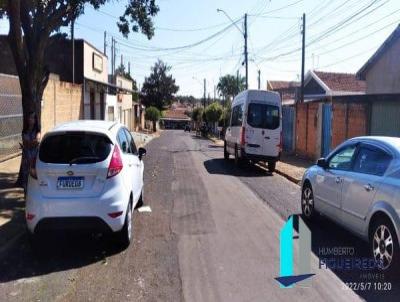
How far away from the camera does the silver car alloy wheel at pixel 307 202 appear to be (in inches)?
350

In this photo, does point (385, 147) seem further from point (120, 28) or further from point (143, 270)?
point (120, 28)

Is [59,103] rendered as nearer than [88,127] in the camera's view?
No

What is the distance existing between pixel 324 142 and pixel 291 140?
595cm

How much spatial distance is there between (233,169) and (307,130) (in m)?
6.47

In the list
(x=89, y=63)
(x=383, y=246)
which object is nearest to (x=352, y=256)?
(x=383, y=246)

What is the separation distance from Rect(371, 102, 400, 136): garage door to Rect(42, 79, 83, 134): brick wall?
11.3m

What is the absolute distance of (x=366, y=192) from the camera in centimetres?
664

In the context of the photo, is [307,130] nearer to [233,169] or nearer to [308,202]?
[233,169]

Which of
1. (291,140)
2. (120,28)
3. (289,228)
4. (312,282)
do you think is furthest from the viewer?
(291,140)

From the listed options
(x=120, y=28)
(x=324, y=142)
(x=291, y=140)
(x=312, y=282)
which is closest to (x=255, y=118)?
(x=324, y=142)

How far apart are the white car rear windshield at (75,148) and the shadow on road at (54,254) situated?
122 centimetres

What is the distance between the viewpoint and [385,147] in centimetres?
671

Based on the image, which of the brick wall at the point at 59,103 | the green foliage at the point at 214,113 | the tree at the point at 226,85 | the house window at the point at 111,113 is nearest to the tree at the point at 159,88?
the tree at the point at 226,85

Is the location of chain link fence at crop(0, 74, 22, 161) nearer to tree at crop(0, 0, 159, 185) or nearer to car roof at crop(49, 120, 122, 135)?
tree at crop(0, 0, 159, 185)
